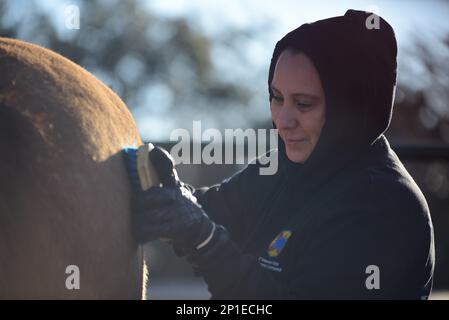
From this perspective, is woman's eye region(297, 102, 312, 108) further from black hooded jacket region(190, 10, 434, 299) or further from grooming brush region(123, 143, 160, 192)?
grooming brush region(123, 143, 160, 192)

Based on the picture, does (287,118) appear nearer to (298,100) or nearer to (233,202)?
(298,100)

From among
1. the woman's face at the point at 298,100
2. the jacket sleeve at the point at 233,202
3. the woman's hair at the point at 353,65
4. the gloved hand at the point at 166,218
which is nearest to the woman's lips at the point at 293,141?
the woman's face at the point at 298,100

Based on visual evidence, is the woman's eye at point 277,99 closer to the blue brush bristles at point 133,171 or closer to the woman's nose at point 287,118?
the woman's nose at point 287,118

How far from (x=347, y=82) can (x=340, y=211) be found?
35 centimetres

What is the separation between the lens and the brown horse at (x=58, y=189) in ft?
5.04

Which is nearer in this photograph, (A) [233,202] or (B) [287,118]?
(B) [287,118]

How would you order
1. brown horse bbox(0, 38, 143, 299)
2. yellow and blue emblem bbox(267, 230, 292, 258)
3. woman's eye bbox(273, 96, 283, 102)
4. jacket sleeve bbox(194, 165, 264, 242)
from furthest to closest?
jacket sleeve bbox(194, 165, 264, 242) < woman's eye bbox(273, 96, 283, 102) < yellow and blue emblem bbox(267, 230, 292, 258) < brown horse bbox(0, 38, 143, 299)

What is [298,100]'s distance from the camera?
2.04 meters

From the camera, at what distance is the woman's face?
203cm

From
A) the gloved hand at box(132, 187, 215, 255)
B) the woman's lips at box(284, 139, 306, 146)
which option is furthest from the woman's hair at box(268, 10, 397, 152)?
the gloved hand at box(132, 187, 215, 255)

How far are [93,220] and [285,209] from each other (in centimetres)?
64

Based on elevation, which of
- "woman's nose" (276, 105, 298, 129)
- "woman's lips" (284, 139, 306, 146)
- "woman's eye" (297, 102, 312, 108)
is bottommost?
"woman's lips" (284, 139, 306, 146)

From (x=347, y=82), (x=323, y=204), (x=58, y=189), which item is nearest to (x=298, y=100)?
(x=347, y=82)

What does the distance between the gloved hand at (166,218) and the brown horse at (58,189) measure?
29 mm
